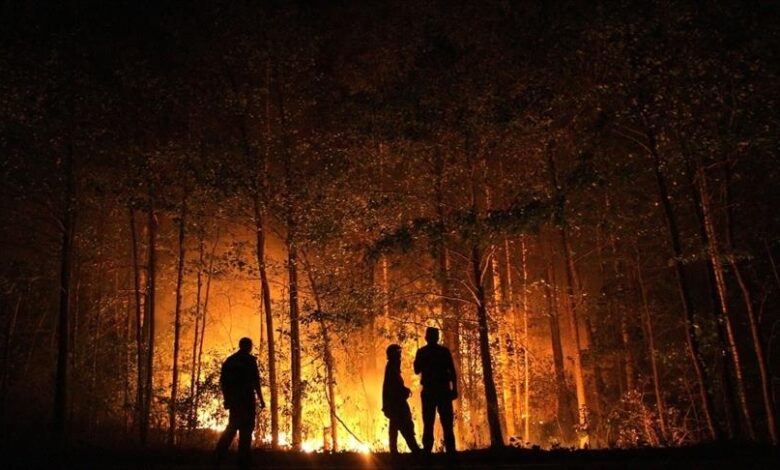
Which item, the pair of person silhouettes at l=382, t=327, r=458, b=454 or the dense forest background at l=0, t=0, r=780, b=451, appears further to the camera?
the dense forest background at l=0, t=0, r=780, b=451

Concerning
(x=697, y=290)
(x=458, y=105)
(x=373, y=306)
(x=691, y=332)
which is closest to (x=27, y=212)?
(x=373, y=306)

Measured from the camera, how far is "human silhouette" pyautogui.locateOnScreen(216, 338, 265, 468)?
738 centimetres

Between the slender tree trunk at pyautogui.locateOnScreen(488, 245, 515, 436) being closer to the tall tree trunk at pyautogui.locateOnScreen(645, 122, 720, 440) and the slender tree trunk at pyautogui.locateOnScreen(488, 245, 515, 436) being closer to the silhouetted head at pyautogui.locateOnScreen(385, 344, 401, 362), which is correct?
the tall tree trunk at pyautogui.locateOnScreen(645, 122, 720, 440)

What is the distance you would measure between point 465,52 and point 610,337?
1051 cm

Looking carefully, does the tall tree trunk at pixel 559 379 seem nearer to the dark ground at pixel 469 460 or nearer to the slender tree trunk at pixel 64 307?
the dark ground at pixel 469 460

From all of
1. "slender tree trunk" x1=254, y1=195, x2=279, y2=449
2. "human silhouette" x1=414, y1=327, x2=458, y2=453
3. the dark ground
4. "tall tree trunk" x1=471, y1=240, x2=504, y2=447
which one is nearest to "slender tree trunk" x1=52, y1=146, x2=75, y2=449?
the dark ground

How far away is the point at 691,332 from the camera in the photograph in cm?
1111

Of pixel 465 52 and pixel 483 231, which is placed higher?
pixel 465 52

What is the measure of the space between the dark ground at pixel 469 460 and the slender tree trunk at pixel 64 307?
11.2ft

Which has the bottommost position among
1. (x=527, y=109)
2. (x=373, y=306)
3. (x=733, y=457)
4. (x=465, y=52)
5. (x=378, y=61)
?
(x=733, y=457)

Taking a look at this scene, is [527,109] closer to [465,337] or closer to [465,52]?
[465,52]

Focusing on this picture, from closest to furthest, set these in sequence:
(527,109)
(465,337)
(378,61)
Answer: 1. (527,109)
2. (378,61)
3. (465,337)

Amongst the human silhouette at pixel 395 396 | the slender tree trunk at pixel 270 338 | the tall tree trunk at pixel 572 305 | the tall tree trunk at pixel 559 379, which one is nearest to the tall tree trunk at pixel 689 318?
the tall tree trunk at pixel 572 305

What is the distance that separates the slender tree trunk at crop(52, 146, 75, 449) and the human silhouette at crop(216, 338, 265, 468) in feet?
23.2
